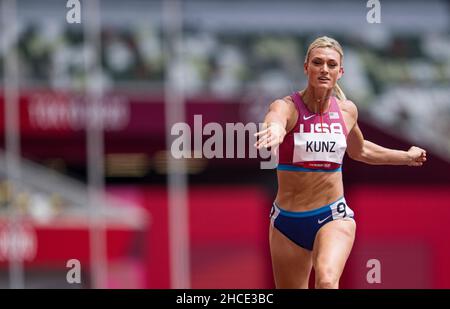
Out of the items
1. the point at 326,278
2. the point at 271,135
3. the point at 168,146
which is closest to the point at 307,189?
the point at 326,278

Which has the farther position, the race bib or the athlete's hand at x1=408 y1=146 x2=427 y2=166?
the athlete's hand at x1=408 y1=146 x2=427 y2=166

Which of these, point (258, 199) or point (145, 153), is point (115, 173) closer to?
point (145, 153)

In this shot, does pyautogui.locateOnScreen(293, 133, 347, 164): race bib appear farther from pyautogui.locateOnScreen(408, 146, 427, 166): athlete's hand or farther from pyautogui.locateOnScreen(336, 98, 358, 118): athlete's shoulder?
pyautogui.locateOnScreen(408, 146, 427, 166): athlete's hand

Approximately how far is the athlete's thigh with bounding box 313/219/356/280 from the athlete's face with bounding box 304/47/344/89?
46.3 inches

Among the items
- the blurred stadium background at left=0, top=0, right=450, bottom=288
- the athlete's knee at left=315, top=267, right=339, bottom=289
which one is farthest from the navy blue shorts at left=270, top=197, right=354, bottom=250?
the blurred stadium background at left=0, top=0, right=450, bottom=288

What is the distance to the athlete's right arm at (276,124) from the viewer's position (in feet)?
28.3

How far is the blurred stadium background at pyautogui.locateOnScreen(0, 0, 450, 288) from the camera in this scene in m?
28.5

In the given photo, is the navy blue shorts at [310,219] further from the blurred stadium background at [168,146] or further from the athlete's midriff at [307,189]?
the blurred stadium background at [168,146]

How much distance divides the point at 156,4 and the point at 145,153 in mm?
4122

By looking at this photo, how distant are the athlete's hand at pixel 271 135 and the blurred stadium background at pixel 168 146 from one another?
1921cm

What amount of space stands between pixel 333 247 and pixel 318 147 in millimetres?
806

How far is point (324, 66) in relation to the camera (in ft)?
31.1

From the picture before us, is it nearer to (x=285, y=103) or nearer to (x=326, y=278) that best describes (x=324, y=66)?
(x=285, y=103)
